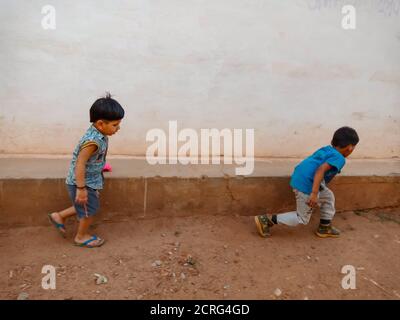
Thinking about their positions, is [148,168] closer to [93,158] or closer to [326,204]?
[93,158]

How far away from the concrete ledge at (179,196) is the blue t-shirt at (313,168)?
38cm

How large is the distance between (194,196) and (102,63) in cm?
146

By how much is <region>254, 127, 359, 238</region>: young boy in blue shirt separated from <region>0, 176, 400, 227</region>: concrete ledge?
32 centimetres

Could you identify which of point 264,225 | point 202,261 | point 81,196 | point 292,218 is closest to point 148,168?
point 81,196

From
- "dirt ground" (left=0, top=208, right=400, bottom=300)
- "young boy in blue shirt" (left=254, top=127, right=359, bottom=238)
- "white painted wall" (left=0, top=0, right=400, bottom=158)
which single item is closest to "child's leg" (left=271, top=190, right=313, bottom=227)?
"young boy in blue shirt" (left=254, top=127, right=359, bottom=238)

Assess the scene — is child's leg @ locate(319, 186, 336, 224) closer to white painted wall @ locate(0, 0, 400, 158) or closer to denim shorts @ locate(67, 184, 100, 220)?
white painted wall @ locate(0, 0, 400, 158)

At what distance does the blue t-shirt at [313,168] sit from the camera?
270 cm

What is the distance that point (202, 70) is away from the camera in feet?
11.3

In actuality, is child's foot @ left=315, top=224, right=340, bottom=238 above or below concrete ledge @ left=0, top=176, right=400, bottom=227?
below

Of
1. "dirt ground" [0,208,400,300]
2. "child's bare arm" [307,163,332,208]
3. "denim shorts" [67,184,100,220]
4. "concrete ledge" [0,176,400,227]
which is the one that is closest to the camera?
"dirt ground" [0,208,400,300]

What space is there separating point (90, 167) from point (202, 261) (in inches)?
40.7

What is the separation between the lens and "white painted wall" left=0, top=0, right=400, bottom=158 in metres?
3.19

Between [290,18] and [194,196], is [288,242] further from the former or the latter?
[290,18]

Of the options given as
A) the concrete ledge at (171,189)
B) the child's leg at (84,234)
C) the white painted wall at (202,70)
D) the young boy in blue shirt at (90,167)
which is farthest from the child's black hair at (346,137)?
the child's leg at (84,234)
